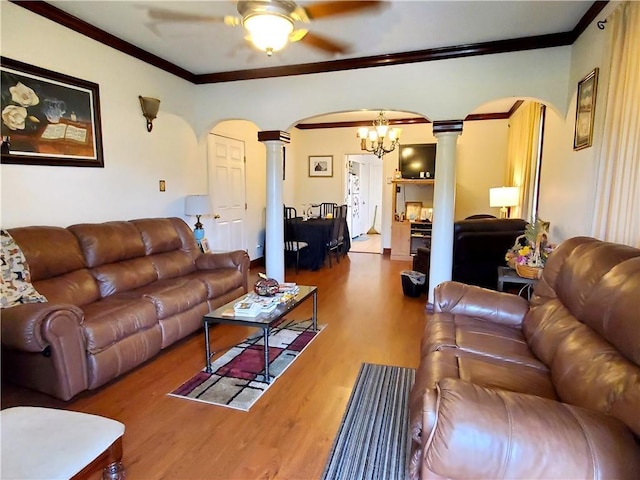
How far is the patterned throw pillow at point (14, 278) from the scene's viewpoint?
225 centimetres

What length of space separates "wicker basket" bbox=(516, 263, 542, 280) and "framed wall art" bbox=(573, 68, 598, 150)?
1.04m

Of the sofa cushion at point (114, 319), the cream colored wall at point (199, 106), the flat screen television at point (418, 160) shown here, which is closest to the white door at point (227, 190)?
the cream colored wall at point (199, 106)

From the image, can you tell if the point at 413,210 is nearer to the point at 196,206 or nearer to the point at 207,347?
the point at 196,206

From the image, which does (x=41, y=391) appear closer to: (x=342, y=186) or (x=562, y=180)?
(x=562, y=180)

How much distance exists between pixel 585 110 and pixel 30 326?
412 cm

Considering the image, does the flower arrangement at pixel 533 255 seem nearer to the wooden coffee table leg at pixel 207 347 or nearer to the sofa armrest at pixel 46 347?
the wooden coffee table leg at pixel 207 347

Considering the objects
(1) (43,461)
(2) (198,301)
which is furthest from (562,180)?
(1) (43,461)

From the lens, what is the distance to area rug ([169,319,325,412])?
2352 millimetres

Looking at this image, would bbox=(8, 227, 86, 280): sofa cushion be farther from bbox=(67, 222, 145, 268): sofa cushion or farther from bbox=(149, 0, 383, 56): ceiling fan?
bbox=(149, 0, 383, 56): ceiling fan

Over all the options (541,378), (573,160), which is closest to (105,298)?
(541,378)

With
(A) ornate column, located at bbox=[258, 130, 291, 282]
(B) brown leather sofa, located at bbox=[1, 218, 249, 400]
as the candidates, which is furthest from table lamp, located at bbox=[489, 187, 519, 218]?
(B) brown leather sofa, located at bbox=[1, 218, 249, 400]

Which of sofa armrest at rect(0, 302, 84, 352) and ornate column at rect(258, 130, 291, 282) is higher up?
ornate column at rect(258, 130, 291, 282)

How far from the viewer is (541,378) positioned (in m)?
1.68

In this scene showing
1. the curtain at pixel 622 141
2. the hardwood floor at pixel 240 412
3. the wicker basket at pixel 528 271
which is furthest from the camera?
the wicker basket at pixel 528 271
